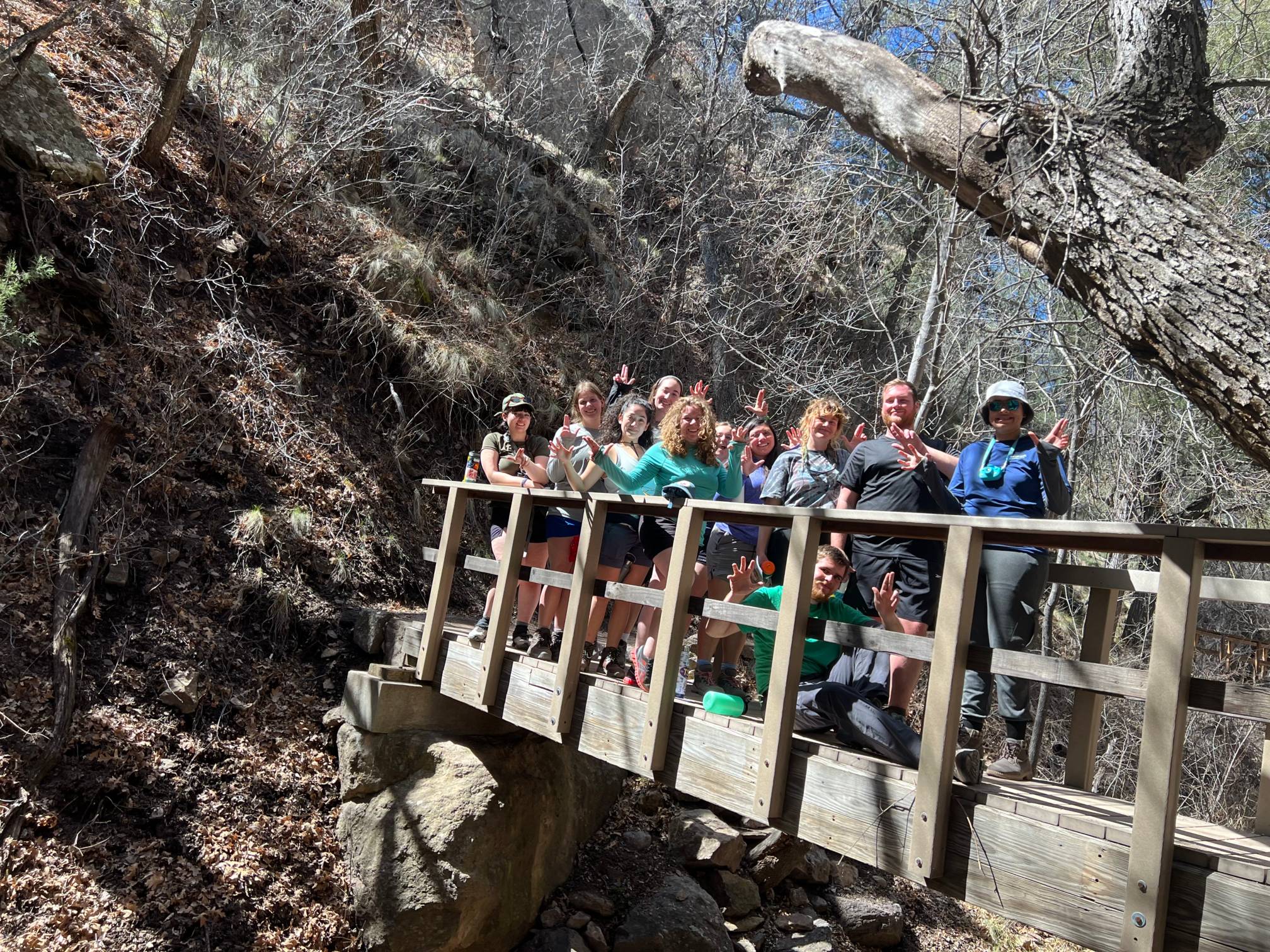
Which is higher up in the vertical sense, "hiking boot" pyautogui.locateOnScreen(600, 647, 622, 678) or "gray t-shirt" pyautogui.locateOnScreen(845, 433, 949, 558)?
"gray t-shirt" pyautogui.locateOnScreen(845, 433, 949, 558)

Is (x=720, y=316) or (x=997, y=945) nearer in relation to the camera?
(x=997, y=945)

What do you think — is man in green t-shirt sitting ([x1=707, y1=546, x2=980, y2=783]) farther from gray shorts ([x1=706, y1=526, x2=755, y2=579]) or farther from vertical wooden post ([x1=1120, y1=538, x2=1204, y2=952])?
vertical wooden post ([x1=1120, y1=538, x2=1204, y2=952])

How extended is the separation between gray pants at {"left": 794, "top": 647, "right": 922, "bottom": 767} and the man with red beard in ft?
0.32

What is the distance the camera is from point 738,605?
416cm

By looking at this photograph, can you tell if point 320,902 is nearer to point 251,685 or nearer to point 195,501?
point 251,685

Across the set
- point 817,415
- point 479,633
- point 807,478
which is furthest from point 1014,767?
point 479,633

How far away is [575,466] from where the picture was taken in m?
5.34

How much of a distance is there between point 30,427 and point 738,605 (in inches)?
205

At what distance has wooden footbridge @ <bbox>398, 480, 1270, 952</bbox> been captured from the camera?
278 cm

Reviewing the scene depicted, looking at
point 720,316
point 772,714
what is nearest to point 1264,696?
point 772,714

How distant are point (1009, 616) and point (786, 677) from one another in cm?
119

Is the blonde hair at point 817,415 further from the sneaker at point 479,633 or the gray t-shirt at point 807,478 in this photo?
the sneaker at point 479,633

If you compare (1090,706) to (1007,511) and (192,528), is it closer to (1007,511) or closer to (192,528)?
(1007,511)

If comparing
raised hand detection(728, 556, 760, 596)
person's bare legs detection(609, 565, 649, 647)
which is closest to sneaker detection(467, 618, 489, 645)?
person's bare legs detection(609, 565, 649, 647)
